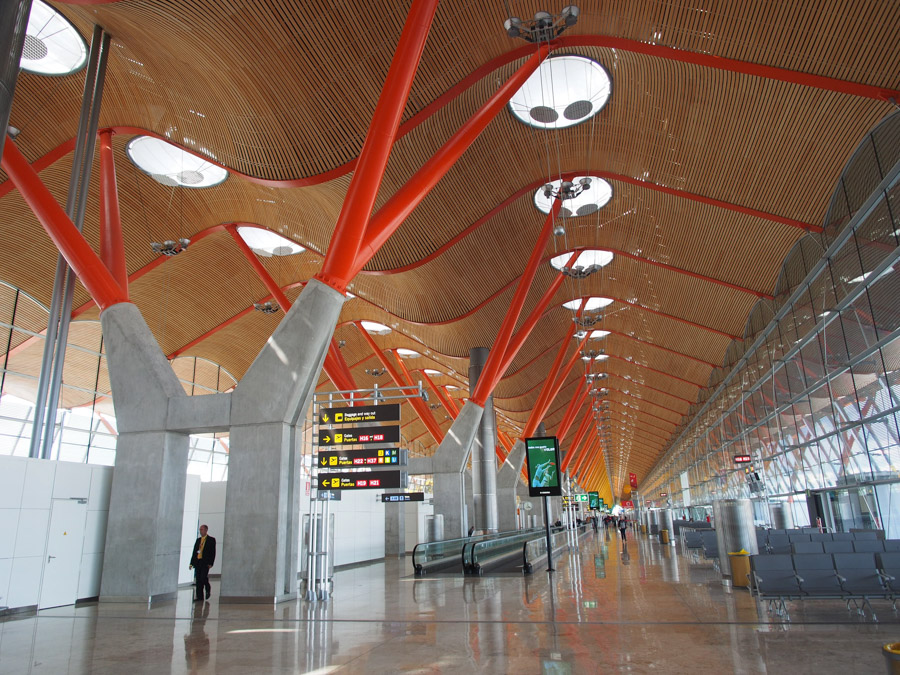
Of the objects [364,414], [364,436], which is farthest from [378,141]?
[364,436]

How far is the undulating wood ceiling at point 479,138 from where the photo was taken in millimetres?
14211

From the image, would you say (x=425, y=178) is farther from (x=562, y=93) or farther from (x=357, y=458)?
(x=562, y=93)

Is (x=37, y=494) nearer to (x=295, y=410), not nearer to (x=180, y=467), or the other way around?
(x=180, y=467)

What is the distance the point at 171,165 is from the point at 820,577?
907 inches

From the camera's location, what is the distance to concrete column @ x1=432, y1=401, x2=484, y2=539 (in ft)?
87.0

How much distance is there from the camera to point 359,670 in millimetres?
6324

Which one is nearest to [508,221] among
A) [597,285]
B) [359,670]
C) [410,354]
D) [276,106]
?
[597,285]

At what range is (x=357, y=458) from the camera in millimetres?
13602

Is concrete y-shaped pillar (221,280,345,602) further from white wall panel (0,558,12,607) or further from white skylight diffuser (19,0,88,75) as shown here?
white skylight diffuser (19,0,88,75)

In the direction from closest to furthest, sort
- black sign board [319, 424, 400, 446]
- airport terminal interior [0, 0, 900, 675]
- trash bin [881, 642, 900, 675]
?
trash bin [881, 642, 900, 675] → airport terminal interior [0, 0, 900, 675] → black sign board [319, 424, 400, 446]

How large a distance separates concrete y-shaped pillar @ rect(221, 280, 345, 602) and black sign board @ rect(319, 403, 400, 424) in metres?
1.16

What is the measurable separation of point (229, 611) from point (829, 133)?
16796 mm

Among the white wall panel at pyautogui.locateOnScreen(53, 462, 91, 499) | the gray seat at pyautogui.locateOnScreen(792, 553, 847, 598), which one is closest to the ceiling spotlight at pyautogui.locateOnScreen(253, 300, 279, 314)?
the white wall panel at pyautogui.locateOnScreen(53, 462, 91, 499)

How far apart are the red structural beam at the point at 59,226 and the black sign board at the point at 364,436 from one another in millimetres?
5702
